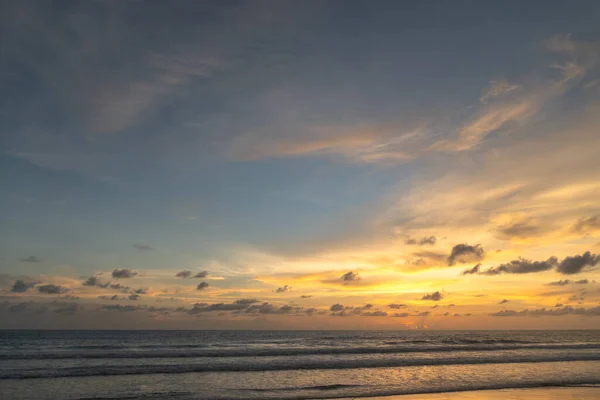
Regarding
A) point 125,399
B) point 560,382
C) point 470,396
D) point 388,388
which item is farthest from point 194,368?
point 560,382

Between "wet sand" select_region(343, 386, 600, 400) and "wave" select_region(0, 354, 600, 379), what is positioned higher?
"wet sand" select_region(343, 386, 600, 400)

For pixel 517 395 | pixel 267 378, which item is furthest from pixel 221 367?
pixel 517 395

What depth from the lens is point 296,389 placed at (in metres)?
25.2

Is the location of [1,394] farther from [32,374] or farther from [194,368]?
[194,368]

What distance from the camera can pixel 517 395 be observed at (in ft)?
74.6

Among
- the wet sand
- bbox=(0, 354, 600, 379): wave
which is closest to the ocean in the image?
bbox=(0, 354, 600, 379): wave

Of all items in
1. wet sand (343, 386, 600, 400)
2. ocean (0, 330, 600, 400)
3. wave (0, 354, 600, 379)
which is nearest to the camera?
wet sand (343, 386, 600, 400)

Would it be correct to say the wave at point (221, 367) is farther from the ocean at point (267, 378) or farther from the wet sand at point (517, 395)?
the wet sand at point (517, 395)

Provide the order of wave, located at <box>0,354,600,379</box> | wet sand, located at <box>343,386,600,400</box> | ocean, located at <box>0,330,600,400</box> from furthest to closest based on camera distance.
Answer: wave, located at <box>0,354,600,379</box> → ocean, located at <box>0,330,600,400</box> → wet sand, located at <box>343,386,600,400</box>

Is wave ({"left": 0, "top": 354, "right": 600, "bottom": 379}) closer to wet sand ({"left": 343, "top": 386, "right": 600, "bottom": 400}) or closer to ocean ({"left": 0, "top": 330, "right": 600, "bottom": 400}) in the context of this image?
ocean ({"left": 0, "top": 330, "right": 600, "bottom": 400})

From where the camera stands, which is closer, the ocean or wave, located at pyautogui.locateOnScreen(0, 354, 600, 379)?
the ocean

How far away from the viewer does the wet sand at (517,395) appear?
22156 millimetres

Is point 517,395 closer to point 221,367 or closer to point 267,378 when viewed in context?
point 267,378

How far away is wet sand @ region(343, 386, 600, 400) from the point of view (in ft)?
72.7
